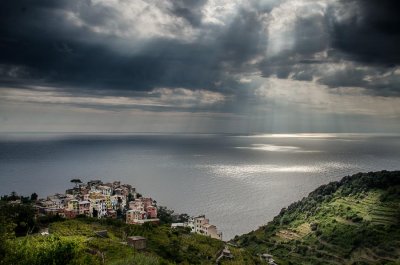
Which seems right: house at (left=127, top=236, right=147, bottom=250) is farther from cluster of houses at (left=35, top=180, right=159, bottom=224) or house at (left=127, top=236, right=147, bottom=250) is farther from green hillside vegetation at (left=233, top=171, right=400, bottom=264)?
cluster of houses at (left=35, top=180, right=159, bottom=224)

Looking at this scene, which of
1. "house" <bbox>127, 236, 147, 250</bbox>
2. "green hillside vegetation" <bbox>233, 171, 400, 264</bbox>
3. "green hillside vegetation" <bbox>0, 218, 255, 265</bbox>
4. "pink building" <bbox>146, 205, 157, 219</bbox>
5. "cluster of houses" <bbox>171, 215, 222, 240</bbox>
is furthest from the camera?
"pink building" <bbox>146, 205, 157, 219</bbox>

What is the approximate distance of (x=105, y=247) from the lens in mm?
27453

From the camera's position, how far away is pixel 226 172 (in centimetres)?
13638

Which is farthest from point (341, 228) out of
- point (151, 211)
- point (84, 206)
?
point (84, 206)

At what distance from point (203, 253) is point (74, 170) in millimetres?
111778

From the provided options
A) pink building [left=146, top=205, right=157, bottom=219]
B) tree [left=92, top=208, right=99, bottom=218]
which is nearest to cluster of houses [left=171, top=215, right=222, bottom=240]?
pink building [left=146, top=205, right=157, bottom=219]

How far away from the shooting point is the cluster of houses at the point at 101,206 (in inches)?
2271

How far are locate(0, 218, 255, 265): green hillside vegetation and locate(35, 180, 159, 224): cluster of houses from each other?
1670 centimetres

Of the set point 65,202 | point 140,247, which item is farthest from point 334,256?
point 65,202

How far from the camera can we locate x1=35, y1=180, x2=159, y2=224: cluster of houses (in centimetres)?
5769

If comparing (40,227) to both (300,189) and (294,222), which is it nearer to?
(294,222)

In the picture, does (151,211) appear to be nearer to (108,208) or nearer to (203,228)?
(108,208)

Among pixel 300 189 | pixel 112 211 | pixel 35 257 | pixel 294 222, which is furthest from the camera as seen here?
pixel 300 189

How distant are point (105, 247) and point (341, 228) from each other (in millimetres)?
37329
